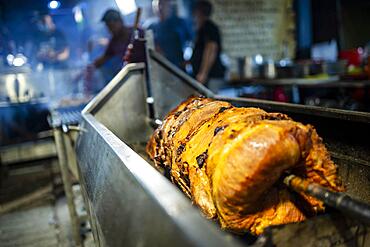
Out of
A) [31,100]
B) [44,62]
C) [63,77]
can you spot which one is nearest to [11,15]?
[44,62]

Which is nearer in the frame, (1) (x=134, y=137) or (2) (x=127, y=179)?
(2) (x=127, y=179)

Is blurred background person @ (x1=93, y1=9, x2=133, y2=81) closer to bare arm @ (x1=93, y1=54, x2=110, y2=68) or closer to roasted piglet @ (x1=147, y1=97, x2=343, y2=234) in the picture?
bare arm @ (x1=93, y1=54, x2=110, y2=68)

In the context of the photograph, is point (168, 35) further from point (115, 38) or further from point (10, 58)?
point (10, 58)

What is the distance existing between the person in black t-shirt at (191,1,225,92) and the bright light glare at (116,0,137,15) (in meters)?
6.08

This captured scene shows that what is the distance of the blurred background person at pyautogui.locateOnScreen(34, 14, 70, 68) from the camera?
8.34 meters

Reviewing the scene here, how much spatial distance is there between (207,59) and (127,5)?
702 cm

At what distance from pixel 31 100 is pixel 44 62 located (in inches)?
104

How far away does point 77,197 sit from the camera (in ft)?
16.9

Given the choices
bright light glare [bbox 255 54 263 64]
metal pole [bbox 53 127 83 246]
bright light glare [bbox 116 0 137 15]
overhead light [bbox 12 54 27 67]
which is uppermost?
bright light glare [bbox 116 0 137 15]

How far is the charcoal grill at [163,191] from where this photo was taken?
918 millimetres

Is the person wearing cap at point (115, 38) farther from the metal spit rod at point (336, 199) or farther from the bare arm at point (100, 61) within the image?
the metal spit rod at point (336, 199)

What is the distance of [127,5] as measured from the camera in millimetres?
11977

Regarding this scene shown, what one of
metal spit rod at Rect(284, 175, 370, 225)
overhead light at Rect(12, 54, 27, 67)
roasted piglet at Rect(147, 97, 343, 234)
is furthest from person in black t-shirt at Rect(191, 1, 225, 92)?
metal spit rod at Rect(284, 175, 370, 225)

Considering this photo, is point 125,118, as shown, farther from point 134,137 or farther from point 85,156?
point 85,156
